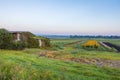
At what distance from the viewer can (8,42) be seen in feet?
155

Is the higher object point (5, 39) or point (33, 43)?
point (5, 39)

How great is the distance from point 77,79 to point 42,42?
1564 inches

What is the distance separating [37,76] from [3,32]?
118 feet

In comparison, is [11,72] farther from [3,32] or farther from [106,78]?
[3,32]

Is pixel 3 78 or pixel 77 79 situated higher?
pixel 3 78

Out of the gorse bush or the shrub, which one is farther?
the shrub

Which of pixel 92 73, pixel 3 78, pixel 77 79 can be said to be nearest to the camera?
pixel 3 78

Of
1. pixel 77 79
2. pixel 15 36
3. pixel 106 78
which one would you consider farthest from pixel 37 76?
pixel 15 36

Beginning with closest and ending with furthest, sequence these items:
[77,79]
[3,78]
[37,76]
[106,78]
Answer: [3,78] → [37,76] → [77,79] → [106,78]

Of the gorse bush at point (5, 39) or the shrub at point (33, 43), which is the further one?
the shrub at point (33, 43)

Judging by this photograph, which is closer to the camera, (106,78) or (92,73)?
(106,78)

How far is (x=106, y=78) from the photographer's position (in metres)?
20.2

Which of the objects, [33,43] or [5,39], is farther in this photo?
[33,43]

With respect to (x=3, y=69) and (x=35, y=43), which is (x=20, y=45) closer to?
(x=35, y=43)
